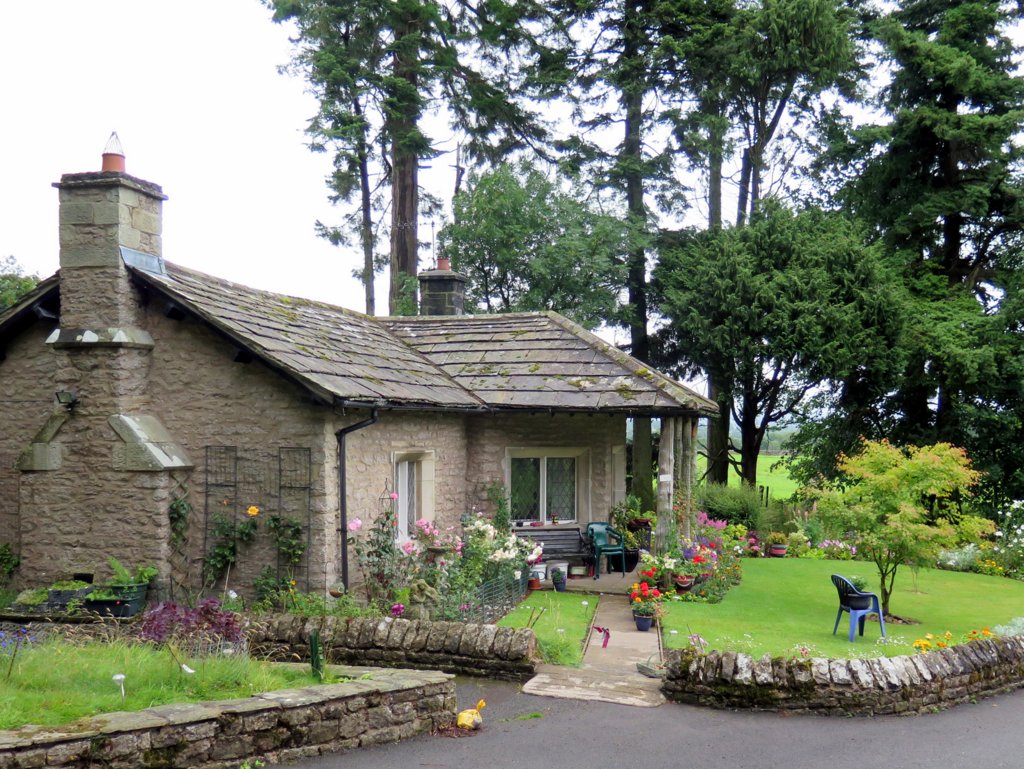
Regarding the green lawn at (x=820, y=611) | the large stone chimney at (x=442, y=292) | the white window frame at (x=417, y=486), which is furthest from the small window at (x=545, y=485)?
the large stone chimney at (x=442, y=292)

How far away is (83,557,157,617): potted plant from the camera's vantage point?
34.0 feet

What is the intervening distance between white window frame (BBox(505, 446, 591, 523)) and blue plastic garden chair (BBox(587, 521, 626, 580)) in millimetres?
500

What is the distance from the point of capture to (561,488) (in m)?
16.4

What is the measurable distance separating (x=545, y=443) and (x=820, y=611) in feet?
17.8

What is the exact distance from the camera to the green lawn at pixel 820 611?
11.2 metres

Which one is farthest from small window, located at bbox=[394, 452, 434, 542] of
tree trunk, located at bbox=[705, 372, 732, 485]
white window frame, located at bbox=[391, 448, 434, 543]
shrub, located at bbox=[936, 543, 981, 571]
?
tree trunk, located at bbox=[705, 372, 732, 485]

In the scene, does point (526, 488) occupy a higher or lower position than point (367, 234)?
lower

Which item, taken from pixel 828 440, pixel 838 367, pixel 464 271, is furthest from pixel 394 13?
pixel 828 440

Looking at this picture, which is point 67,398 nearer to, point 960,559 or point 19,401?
point 19,401

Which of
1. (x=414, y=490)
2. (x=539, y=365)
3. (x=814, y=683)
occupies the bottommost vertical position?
(x=814, y=683)

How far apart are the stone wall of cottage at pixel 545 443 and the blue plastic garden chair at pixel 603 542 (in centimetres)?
39

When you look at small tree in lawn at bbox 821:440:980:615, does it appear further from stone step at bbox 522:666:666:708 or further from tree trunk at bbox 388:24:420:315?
tree trunk at bbox 388:24:420:315

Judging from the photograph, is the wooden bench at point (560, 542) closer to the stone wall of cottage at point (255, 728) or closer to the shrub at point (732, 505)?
the shrub at point (732, 505)

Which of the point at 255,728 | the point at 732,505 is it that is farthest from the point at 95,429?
the point at 732,505
